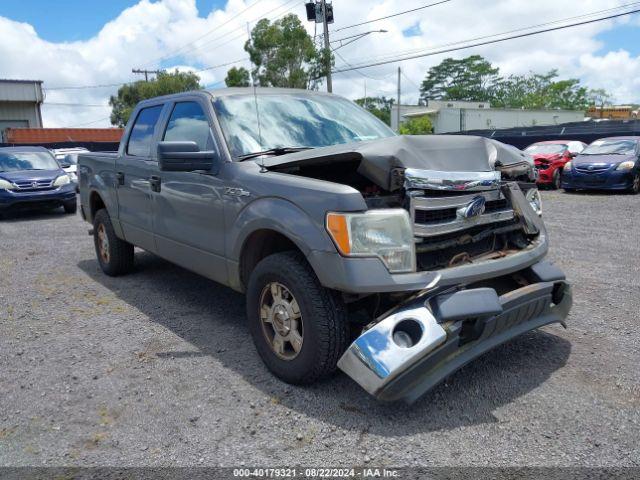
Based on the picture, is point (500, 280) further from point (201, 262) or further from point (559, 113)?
point (559, 113)

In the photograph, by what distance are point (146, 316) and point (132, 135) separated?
1.95 metres

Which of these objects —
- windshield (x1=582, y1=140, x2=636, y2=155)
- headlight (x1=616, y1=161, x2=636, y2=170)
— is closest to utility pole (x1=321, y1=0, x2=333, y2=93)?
windshield (x1=582, y1=140, x2=636, y2=155)

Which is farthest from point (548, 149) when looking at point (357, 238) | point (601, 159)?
point (357, 238)

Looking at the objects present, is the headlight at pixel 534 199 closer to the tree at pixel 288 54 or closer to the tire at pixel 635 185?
the tire at pixel 635 185

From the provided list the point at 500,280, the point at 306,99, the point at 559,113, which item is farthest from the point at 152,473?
the point at 559,113

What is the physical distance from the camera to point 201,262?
431 cm

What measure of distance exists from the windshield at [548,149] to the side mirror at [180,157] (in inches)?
586

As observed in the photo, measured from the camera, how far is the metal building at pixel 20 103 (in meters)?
45.1

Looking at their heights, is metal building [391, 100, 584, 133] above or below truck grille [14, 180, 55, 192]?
above

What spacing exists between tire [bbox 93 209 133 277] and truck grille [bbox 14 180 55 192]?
6333mm

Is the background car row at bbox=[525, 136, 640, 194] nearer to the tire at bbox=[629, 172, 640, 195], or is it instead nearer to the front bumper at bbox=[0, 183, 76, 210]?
the tire at bbox=[629, 172, 640, 195]

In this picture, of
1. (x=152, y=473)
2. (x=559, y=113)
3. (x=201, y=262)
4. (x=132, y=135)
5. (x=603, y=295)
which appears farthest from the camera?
(x=559, y=113)

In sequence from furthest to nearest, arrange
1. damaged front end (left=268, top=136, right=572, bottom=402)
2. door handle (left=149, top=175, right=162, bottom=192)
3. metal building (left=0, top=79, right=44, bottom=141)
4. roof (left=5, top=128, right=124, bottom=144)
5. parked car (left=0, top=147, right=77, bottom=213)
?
metal building (left=0, top=79, right=44, bottom=141), roof (left=5, top=128, right=124, bottom=144), parked car (left=0, top=147, right=77, bottom=213), door handle (left=149, top=175, right=162, bottom=192), damaged front end (left=268, top=136, right=572, bottom=402)

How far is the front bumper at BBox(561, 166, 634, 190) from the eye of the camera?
13.8 metres
